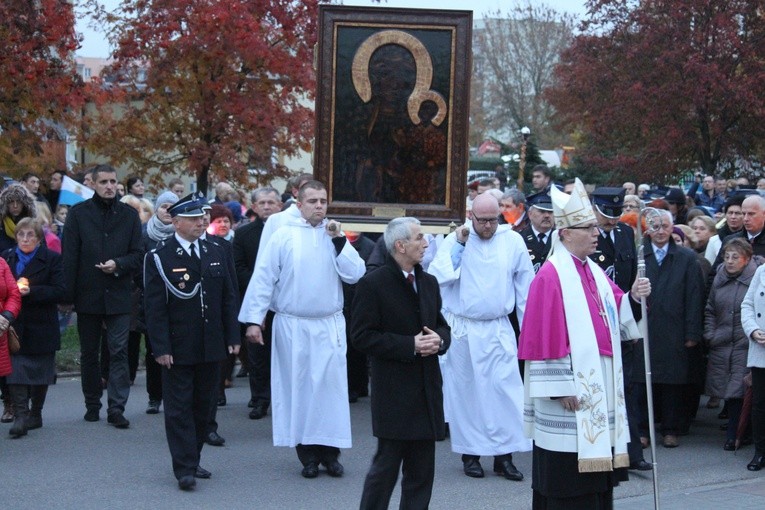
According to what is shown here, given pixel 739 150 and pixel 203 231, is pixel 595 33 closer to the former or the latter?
pixel 739 150

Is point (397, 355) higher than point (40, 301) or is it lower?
higher

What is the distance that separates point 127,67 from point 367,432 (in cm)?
1228

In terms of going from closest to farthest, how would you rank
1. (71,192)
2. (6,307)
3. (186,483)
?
(186,483) < (6,307) < (71,192)

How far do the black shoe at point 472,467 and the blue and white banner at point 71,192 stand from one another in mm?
8974

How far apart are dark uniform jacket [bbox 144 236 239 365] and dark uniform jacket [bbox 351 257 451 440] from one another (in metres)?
1.99

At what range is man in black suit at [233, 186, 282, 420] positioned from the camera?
39.6 ft

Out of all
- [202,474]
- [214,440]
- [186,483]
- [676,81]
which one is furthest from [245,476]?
[676,81]

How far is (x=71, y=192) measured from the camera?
55.7 ft

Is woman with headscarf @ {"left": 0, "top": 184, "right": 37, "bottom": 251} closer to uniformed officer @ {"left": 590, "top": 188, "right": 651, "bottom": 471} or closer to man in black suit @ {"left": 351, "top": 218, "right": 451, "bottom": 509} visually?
man in black suit @ {"left": 351, "top": 218, "right": 451, "bottom": 509}

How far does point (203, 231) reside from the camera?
30.1ft

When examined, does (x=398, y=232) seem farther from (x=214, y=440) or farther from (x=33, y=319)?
(x=33, y=319)

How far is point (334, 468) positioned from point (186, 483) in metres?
1.24

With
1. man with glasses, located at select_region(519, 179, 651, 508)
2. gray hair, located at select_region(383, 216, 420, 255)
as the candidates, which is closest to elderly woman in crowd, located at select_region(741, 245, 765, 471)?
man with glasses, located at select_region(519, 179, 651, 508)

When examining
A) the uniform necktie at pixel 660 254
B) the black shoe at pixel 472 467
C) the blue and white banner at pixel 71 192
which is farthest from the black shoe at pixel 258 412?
the blue and white banner at pixel 71 192
